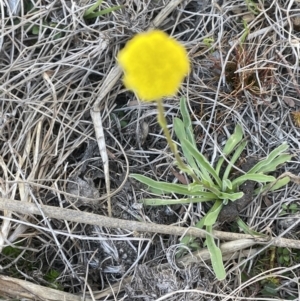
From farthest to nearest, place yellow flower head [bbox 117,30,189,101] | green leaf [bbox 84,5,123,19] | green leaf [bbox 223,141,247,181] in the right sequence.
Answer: green leaf [bbox 84,5,123,19] < green leaf [bbox 223,141,247,181] < yellow flower head [bbox 117,30,189,101]

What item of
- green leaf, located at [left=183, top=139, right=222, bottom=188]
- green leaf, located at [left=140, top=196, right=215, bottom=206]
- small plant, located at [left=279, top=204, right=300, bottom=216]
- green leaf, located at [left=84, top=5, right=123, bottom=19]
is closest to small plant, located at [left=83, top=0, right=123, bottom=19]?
green leaf, located at [left=84, top=5, right=123, bottom=19]

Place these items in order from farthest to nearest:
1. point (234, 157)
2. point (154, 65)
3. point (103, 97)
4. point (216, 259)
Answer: point (103, 97), point (234, 157), point (216, 259), point (154, 65)

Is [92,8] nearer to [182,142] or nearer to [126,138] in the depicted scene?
[126,138]

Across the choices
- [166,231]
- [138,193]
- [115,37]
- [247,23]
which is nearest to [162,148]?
[138,193]

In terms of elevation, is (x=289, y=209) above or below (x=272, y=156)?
below

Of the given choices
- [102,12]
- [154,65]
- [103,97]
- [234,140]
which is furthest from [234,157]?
[154,65]

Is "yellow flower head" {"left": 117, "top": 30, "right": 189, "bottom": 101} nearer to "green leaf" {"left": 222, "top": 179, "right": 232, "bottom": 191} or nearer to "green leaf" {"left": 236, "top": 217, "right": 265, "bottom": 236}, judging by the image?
"green leaf" {"left": 222, "top": 179, "right": 232, "bottom": 191}

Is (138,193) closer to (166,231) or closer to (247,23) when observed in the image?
(166,231)
